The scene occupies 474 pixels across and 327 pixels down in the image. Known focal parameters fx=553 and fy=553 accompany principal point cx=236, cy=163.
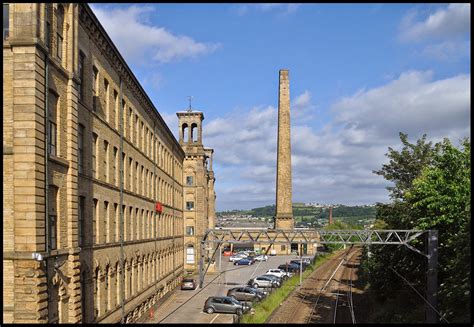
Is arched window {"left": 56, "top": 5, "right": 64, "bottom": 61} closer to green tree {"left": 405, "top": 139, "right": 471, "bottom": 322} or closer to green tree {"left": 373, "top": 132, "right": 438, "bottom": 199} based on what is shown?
green tree {"left": 405, "top": 139, "right": 471, "bottom": 322}

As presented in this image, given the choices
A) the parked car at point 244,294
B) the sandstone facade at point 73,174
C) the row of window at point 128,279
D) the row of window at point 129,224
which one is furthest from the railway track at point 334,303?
the row of window at point 129,224

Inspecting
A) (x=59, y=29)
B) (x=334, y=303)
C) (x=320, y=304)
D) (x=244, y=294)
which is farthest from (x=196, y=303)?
(x=59, y=29)

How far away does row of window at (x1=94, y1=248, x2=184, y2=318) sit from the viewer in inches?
963

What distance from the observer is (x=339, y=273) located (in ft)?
225

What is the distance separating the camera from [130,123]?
3181 centimetres

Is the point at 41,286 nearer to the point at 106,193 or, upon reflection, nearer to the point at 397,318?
the point at 106,193

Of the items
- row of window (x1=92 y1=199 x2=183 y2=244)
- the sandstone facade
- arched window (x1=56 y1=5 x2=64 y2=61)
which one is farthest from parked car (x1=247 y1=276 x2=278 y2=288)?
arched window (x1=56 y1=5 x2=64 y2=61)

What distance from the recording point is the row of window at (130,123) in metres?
24.5

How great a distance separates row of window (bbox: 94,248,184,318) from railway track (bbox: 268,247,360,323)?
833 centimetres

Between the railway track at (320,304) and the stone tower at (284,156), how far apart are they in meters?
20.4

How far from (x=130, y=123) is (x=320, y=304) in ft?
66.1

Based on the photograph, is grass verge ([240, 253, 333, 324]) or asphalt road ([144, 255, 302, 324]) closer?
grass verge ([240, 253, 333, 324])

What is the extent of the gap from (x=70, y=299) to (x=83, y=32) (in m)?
10.4

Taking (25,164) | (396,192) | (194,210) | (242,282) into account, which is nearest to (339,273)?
(242,282)
